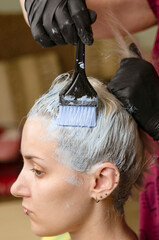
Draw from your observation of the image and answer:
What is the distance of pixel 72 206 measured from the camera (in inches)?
42.1

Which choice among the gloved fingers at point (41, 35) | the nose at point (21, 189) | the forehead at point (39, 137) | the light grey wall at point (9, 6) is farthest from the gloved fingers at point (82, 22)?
the light grey wall at point (9, 6)

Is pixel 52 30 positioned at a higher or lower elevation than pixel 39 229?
higher

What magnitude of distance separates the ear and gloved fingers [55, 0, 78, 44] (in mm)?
310

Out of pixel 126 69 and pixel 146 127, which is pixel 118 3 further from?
pixel 146 127

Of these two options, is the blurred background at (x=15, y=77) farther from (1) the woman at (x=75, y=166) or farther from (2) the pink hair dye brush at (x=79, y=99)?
(2) the pink hair dye brush at (x=79, y=99)

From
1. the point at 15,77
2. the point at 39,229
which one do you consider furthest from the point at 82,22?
the point at 15,77

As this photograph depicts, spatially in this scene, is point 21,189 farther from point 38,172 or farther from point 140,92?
point 140,92

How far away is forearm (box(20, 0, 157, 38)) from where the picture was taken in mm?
1309

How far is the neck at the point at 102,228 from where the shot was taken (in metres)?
1.12

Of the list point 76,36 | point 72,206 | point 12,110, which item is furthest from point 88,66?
point 12,110

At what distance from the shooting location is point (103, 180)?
3.54ft

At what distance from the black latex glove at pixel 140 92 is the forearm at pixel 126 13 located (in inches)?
9.6

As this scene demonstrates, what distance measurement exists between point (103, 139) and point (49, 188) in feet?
0.57

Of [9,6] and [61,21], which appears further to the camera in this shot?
[9,6]
